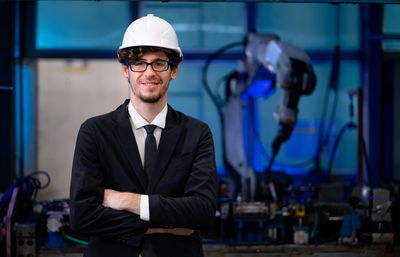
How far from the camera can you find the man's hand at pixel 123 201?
1.76 m

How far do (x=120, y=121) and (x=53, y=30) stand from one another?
3823 millimetres

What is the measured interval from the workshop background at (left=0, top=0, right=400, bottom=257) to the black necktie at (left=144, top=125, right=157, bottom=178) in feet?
5.99

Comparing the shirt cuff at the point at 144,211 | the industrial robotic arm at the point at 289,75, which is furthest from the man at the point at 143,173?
the industrial robotic arm at the point at 289,75

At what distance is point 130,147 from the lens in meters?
1.82

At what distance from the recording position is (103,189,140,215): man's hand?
1759mm

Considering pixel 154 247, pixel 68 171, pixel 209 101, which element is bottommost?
pixel 68 171

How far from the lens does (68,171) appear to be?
5.12m

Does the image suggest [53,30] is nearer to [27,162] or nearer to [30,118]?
[30,118]

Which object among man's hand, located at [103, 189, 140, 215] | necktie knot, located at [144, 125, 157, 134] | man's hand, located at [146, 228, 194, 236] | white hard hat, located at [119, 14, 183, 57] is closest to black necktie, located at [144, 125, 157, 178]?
necktie knot, located at [144, 125, 157, 134]

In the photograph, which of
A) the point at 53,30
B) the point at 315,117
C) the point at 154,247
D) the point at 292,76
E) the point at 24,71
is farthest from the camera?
the point at 315,117

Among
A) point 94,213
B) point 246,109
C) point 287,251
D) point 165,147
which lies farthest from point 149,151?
point 246,109

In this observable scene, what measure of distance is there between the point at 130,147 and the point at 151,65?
1.13ft

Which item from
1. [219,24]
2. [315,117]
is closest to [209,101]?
[219,24]

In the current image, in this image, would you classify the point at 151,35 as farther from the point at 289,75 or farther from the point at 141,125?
the point at 289,75
